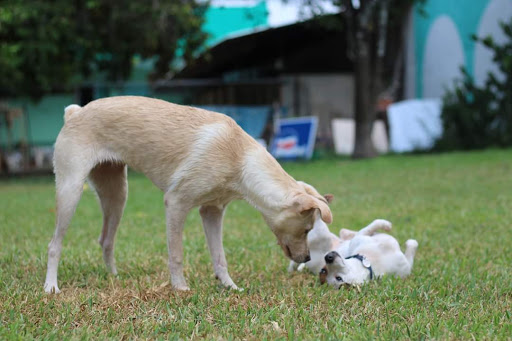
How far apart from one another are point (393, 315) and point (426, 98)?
17.0 meters

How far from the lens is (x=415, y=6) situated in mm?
18641

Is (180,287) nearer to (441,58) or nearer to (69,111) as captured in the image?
(69,111)

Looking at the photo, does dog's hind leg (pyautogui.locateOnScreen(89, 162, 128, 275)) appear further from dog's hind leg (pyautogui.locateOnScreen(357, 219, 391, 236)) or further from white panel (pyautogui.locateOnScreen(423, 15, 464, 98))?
white panel (pyautogui.locateOnScreen(423, 15, 464, 98))

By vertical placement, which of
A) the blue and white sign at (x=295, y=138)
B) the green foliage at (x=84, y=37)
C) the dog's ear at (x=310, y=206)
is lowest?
the blue and white sign at (x=295, y=138)

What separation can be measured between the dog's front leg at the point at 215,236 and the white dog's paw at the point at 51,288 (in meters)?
1.01

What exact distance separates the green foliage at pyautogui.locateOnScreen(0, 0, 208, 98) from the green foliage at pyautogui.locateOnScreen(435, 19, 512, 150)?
23.8ft

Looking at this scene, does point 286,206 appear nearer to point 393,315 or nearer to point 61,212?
point 393,315

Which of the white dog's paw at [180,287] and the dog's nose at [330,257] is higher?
the dog's nose at [330,257]

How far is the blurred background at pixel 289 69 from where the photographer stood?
15.1 meters

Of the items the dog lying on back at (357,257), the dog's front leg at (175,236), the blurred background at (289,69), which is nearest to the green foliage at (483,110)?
the blurred background at (289,69)

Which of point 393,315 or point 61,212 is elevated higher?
point 61,212

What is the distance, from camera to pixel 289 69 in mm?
22812

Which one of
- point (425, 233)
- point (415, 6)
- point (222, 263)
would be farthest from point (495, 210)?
point (415, 6)

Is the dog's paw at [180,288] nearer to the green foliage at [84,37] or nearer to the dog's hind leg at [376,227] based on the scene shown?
the dog's hind leg at [376,227]
